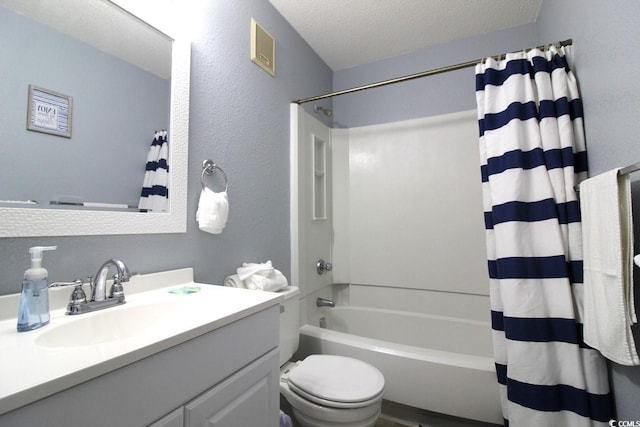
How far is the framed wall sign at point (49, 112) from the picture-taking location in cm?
76

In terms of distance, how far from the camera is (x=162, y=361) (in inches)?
22.2

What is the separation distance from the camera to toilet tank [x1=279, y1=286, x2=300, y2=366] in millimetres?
1290

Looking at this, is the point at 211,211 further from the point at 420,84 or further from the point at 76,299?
the point at 420,84

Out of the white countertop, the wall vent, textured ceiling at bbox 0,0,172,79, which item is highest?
the wall vent

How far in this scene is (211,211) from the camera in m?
1.15

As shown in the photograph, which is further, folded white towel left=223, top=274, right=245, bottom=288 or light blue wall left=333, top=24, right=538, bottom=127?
light blue wall left=333, top=24, right=538, bottom=127

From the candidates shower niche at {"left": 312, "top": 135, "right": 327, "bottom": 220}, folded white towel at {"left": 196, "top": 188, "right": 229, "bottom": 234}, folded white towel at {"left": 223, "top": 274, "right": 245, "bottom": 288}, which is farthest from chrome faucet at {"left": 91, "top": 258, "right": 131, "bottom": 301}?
shower niche at {"left": 312, "top": 135, "right": 327, "bottom": 220}

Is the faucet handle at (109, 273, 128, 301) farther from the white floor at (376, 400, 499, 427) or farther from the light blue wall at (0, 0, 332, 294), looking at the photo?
the white floor at (376, 400, 499, 427)

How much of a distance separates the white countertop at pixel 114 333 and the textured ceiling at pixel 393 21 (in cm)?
177

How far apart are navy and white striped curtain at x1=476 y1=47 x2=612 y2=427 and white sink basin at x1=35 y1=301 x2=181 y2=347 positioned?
4.38 feet

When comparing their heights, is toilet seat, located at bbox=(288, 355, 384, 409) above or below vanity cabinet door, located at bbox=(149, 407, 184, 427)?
below

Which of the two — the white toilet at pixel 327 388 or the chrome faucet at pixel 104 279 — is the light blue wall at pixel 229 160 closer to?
the chrome faucet at pixel 104 279

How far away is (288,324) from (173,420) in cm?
78

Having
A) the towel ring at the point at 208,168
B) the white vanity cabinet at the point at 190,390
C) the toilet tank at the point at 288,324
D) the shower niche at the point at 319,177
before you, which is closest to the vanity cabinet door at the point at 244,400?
the white vanity cabinet at the point at 190,390
